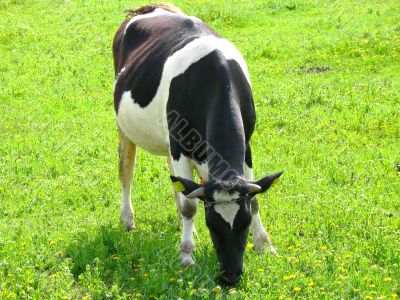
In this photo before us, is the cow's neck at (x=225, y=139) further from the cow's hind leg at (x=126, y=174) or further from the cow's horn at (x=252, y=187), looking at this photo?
the cow's hind leg at (x=126, y=174)

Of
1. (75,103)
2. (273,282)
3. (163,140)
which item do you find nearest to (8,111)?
(75,103)

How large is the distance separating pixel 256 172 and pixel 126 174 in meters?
1.80

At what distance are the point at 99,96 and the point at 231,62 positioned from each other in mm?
7543

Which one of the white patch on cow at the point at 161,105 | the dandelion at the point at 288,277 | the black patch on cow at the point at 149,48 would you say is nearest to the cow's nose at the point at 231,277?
the dandelion at the point at 288,277

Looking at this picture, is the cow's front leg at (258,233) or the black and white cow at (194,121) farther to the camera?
the cow's front leg at (258,233)

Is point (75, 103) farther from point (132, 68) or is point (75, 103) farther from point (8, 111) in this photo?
point (132, 68)

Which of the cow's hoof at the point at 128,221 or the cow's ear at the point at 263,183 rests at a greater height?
the cow's ear at the point at 263,183

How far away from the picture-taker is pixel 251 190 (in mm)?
5934

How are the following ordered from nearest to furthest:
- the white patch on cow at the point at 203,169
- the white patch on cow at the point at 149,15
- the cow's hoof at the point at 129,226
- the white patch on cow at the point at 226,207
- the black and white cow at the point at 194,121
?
the white patch on cow at the point at 226,207, the black and white cow at the point at 194,121, the white patch on cow at the point at 203,169, the cow's hoof at the point at 129,226, the white patch on cow at the point at 149,15

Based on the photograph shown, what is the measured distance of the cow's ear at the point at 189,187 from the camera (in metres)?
5.93

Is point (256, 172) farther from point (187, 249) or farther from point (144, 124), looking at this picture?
point (187, 249)

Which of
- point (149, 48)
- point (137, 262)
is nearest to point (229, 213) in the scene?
point (137, 262)

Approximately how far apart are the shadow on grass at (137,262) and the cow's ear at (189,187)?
76 centimetres

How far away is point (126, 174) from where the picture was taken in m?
8.59
